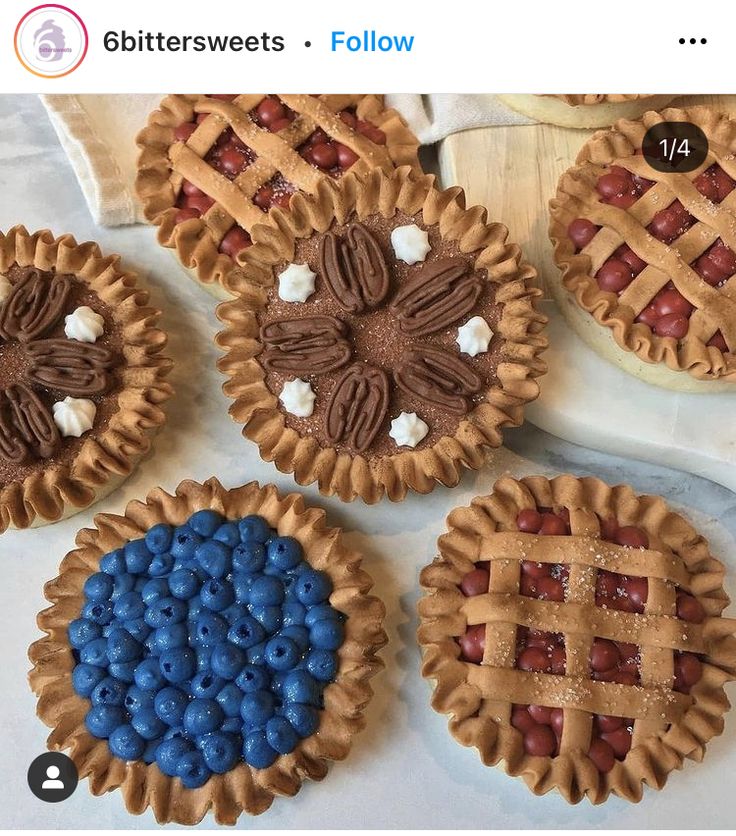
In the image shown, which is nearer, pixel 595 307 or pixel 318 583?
pixel 318 583

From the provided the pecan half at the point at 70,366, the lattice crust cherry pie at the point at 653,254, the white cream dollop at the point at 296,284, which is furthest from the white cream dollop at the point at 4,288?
the lattice crust cherry pie at the point at 653,254

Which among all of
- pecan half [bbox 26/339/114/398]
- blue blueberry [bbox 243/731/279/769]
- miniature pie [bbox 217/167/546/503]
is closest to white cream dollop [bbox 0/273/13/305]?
pecan half [bbox 26/339/114/398]

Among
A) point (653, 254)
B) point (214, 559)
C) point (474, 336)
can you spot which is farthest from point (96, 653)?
point (653, 254)

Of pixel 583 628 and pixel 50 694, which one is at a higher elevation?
pixel 583 628

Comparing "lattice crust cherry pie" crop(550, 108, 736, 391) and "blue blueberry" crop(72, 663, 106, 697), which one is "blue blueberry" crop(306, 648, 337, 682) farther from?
"lattice crust cherry pie" crop(550, 108, 736, 391)
